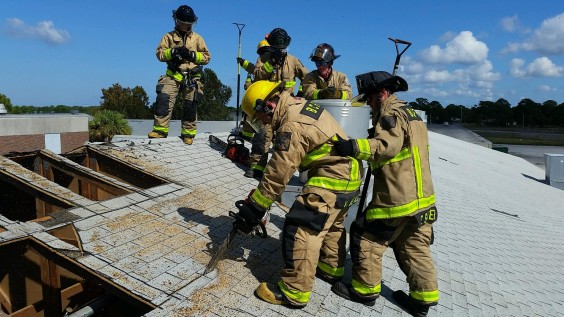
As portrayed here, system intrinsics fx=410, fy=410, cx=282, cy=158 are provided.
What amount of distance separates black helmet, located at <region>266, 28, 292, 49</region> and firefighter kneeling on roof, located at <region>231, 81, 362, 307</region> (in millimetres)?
3147

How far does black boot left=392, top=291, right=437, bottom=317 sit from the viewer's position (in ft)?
9.66

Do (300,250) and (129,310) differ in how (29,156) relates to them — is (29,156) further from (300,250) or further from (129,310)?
(300,250)

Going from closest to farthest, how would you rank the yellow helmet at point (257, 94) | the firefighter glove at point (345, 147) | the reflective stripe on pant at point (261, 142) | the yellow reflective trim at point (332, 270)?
the firefighter glove at point (345, 147) → the yellow helmet at point (257, 94) → the yellow reflective trim at point (332, 270) → the reflective stripe on pant at point (261, 142)

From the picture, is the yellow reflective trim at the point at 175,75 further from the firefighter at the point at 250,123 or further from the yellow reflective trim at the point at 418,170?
the yellow reflective trim at the point at 418,170

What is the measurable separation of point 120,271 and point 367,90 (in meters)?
2.21

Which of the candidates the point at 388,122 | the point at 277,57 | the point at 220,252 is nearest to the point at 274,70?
the point at 277,57

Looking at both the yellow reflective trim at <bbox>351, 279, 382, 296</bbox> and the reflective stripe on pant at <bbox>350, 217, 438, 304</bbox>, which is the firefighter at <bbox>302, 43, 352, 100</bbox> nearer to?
the reflective stripe on pant at <bbox>350, 217, 438, 304</bbox>

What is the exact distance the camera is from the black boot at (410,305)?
295 centimetres

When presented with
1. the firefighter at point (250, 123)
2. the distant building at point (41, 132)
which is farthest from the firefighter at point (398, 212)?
the distant building at point (41, 132)

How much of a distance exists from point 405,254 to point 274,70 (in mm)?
3951

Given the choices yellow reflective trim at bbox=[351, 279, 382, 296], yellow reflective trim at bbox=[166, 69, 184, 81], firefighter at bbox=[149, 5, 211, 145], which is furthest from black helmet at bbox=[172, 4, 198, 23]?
yellow reflective trim at bbox=[351, 279, 382, 296]

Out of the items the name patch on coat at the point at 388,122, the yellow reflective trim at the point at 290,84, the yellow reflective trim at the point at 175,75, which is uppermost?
the yellow reflective trim at the point at 175,75

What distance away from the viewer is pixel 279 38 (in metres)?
5.94

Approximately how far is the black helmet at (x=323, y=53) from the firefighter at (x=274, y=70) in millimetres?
574
